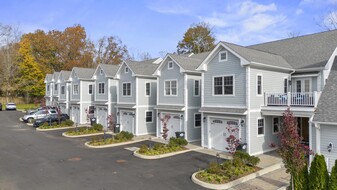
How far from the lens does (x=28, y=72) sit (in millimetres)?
62688

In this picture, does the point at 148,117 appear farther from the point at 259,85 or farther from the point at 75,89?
the point at 75,89

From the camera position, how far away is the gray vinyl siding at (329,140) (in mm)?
13062

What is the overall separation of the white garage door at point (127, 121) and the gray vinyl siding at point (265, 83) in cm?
1355

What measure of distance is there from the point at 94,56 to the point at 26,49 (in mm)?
15921

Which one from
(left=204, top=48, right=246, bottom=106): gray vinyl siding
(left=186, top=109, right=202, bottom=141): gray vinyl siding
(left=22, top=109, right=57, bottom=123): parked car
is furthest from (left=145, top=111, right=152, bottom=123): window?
(left=22, top=109, right=57, bottom=123): parked car

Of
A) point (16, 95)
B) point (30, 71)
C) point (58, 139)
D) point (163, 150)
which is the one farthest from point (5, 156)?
point (16, 95)

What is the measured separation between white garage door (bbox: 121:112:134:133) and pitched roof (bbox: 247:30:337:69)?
49.3 feet

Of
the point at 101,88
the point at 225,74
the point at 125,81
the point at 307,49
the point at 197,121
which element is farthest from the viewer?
the point at 101,88

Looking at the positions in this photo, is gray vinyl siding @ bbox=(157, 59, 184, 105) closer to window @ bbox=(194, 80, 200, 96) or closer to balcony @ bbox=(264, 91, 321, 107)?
window @ bbox=(194, 80, 200, 96)

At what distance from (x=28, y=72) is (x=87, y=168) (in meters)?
57.0

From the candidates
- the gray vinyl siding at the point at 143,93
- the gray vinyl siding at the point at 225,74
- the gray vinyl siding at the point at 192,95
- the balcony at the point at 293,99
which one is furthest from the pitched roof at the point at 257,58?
the gray vinyl siding at the point at 143,93

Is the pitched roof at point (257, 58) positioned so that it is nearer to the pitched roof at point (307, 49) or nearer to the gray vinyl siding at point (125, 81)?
the pitched roof at point (307, 49)

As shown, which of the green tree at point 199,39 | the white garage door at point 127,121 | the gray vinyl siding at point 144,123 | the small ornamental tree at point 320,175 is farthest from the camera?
the green tree at point 199,39

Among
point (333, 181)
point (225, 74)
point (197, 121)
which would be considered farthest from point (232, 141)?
point (197, 121)
